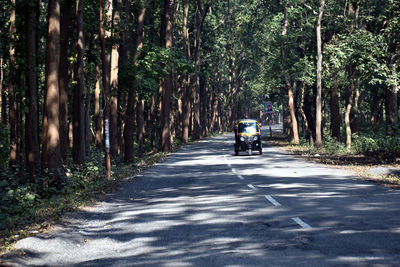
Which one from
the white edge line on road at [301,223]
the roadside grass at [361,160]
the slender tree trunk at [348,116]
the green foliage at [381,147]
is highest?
the slender tree trunk at [348,116]

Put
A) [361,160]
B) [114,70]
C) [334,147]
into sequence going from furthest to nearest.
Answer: [334,147], [114,70], [361,160]

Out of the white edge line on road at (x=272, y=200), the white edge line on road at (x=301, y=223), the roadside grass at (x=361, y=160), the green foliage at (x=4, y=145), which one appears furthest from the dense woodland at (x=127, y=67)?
the white edge line on road at (x=301, y=223)

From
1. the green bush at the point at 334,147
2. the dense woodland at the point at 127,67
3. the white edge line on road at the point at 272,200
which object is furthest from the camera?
the green bush at the point at 334,147

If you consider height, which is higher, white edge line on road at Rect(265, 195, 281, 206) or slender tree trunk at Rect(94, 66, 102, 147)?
slender tree trunk at Rect(94, 66, 102, 147)

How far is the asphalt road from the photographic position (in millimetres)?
6918

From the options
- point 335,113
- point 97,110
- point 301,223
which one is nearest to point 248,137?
point 335,113

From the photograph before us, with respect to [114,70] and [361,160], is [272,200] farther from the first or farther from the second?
[114,70]

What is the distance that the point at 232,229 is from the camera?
29.0 ft

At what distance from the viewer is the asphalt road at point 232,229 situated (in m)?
6.92

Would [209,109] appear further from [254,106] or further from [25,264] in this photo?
A: [25,264]

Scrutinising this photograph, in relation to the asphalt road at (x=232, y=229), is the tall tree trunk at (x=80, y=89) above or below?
above

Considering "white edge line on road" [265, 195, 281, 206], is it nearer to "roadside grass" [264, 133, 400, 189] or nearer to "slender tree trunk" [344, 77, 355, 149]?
"roadside grass" [264, 133, 400, 189]

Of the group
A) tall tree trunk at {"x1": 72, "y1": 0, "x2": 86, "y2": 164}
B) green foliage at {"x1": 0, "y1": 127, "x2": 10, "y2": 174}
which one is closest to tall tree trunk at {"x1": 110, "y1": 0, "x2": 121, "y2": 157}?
tall tree trunk at {"x1": 72, "y1": 0, "x2": 86, "y2": 164}

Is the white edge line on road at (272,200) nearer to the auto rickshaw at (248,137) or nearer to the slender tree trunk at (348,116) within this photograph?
the auto rickshaw at (248,137)
